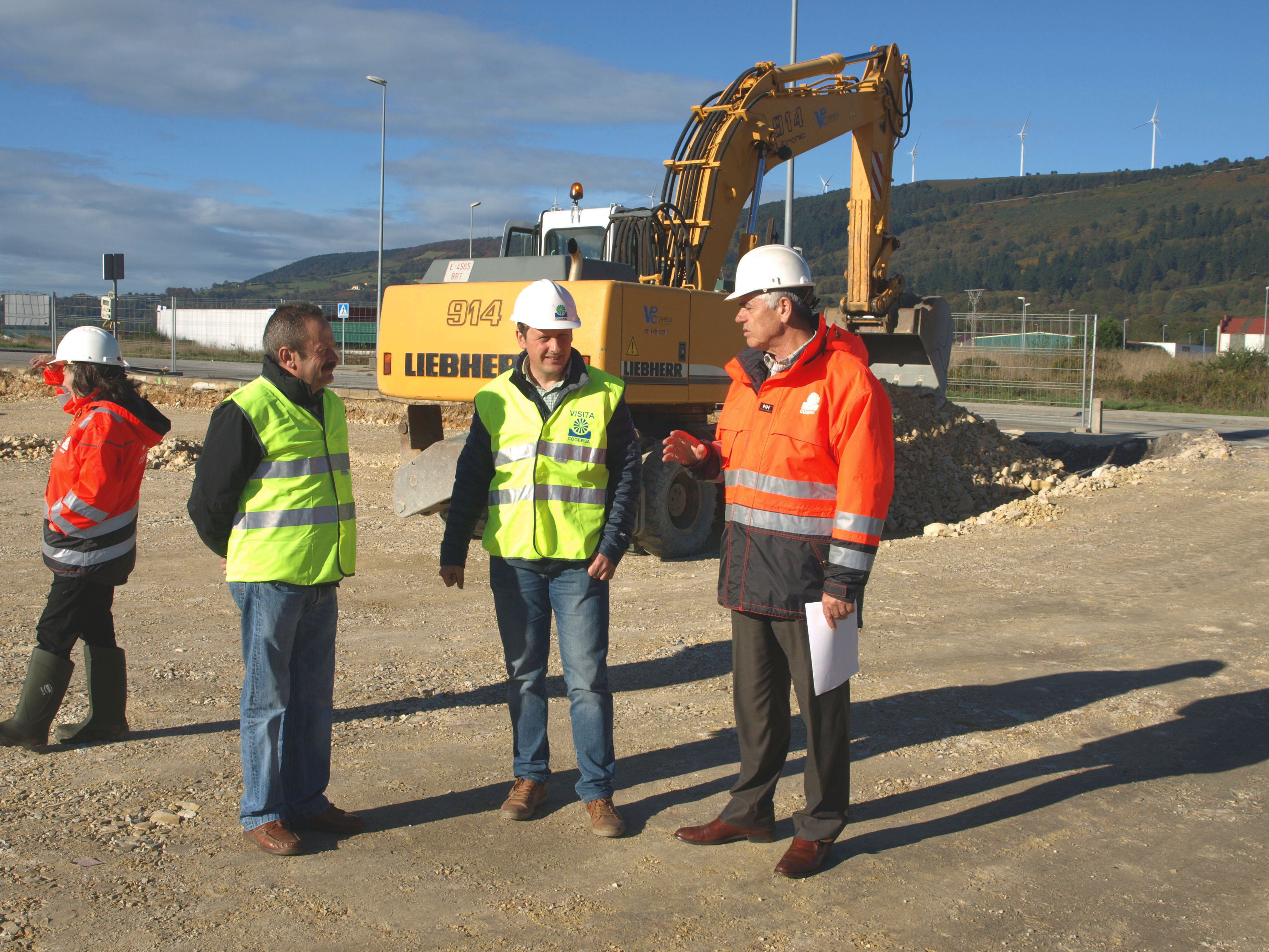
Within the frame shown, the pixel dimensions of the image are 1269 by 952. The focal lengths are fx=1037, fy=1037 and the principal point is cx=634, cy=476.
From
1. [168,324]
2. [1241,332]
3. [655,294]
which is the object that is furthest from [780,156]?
[1241,332]

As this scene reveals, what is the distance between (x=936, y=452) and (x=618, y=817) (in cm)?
988

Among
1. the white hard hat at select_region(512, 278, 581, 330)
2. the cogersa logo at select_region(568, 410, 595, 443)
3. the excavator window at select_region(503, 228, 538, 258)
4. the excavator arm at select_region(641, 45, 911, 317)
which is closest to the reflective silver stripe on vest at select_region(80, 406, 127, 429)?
the white hard hat at select_region(512, 278, 581, 330)

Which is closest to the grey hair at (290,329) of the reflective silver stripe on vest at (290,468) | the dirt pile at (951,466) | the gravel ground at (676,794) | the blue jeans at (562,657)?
the reflective silver stripe on vest at (290,468)

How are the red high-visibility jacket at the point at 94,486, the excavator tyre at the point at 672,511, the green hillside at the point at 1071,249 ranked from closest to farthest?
the red high-visibility jacket at the point at 94,486
the excavator tyre at the point at 672,511
the green hillside at the point at 1071,249

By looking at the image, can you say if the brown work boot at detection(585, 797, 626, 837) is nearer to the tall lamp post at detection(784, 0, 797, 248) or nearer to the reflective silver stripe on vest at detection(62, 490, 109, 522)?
the reflective silver stripe on vest at detection(62, 490, 109, 522)

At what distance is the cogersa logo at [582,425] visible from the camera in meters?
3.75

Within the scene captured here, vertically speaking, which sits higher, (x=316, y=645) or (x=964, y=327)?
(x=964, y=327)

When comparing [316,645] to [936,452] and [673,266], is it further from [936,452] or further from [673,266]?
[936,452]

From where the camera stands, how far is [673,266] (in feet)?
32.1

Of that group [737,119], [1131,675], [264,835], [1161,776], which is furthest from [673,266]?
[264,835]

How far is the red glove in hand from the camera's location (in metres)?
3.74

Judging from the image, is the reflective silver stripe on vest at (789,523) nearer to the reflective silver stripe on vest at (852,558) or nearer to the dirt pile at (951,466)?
the reflective silver stripe on vest at (852,558)

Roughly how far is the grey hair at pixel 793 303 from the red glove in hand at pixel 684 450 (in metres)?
0.56

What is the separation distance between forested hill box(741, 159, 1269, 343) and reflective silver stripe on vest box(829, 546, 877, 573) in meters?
98.0
